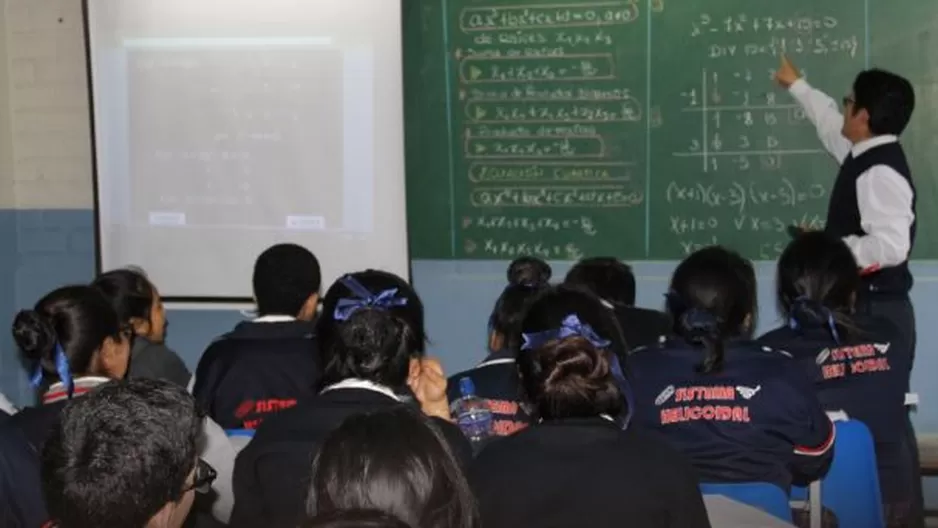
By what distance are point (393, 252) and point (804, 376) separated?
2.50 m

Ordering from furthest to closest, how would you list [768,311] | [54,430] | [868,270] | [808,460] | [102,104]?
[102,104] → [768,311] → [868,270] → [808,460] → [54,430]

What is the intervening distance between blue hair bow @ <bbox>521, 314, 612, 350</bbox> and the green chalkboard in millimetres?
2721

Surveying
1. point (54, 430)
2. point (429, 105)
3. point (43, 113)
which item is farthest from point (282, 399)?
point (43, 113)

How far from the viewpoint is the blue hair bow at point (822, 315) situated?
3360mm

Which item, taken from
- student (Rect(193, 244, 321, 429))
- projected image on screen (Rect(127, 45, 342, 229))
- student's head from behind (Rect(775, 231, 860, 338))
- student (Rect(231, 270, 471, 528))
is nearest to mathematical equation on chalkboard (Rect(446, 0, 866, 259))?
projected image on screen (Rect(127, 45, 342, 229))

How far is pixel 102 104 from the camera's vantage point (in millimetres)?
5398

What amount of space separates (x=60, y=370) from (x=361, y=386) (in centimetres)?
73

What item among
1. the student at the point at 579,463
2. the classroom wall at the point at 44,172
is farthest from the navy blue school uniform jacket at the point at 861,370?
the classroom wall at the point at 44,172

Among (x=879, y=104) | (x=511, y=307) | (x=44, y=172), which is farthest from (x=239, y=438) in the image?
(x=44, y=172)

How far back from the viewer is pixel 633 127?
499 centimetres

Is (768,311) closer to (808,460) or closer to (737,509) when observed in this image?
(808,460)

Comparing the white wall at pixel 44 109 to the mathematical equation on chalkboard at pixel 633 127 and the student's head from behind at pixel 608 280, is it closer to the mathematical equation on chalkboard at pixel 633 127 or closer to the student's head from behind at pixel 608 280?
the mathematical equation on chalkboard at pixel 633 127

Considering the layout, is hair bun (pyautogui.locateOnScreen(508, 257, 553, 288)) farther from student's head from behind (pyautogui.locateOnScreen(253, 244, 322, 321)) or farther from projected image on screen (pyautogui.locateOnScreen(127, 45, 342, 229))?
projected image on screen (pyautogui.locateOnScreen(127, 45, 342, 229))

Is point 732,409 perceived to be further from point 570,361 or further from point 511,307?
point 511,307
